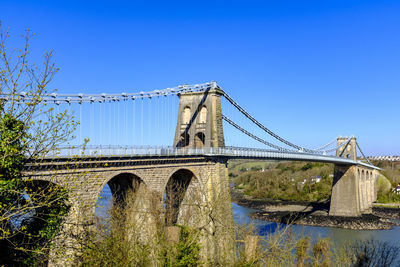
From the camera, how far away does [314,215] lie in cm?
4572

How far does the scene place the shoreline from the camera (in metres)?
41.1

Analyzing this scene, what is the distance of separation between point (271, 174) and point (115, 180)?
56.0 m

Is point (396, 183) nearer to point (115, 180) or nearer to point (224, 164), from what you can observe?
point (224, 164)

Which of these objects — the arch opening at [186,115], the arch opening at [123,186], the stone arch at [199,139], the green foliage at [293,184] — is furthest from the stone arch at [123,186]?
the green foliage at [293,184]

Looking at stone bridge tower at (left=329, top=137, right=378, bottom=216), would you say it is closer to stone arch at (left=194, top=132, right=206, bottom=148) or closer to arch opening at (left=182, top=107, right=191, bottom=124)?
stone arch at (left=194, top=132, right=206, bottom=148)

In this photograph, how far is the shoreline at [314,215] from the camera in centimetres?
4114

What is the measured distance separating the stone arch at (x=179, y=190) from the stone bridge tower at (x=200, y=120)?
2627mm

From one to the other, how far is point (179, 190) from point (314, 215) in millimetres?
26804

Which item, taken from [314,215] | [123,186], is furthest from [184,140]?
[314,215]

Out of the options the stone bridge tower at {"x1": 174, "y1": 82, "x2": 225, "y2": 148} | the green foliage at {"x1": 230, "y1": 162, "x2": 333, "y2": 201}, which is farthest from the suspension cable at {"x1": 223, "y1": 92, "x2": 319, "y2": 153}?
the green foliage at {"x1": 230, "y1": 162, "x2": 333, "y2": 201}

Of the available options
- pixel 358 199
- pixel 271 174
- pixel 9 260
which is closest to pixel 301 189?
pixel 271 174

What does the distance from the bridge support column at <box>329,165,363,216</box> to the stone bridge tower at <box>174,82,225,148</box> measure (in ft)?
89.4

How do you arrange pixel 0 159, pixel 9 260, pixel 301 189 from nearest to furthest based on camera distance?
pixel 0 159 → pixel 9 260 → pixel 301 189

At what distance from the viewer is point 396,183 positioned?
213 ft
